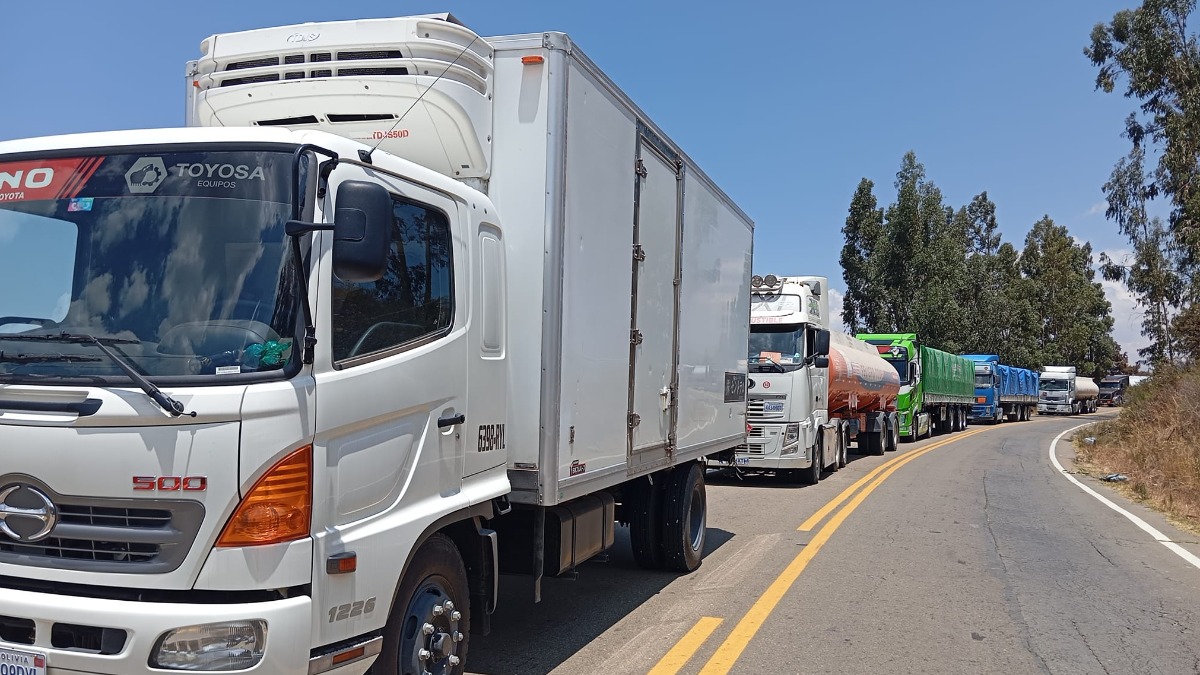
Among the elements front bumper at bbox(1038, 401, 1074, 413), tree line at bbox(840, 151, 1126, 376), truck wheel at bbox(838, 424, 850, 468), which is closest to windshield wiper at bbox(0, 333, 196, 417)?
truck wheel at bbox(838, 424, 850, 468)

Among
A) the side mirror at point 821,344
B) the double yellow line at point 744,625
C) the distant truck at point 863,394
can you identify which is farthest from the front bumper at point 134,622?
the distant truck at point 863,394

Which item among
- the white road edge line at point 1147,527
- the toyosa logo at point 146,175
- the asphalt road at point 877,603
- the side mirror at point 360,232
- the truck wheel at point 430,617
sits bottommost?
the white road edge line at point 1147,527

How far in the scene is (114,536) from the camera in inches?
127

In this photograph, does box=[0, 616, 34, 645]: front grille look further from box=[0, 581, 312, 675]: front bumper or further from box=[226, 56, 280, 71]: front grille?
box=[226, 56, 280, 71]: front grille

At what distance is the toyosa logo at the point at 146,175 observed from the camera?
3.60 m

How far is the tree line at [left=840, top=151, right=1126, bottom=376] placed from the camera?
48.2 metres

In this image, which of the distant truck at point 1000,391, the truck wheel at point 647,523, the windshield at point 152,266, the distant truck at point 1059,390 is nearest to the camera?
the windshield at point 152,266

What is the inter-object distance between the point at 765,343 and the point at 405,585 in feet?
40.8

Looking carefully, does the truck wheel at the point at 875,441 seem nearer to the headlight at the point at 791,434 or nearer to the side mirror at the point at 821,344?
the side mirror at the point at 821,344

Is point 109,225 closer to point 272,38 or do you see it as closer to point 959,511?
point 272,38

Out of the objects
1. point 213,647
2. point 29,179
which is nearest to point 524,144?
point 29,179

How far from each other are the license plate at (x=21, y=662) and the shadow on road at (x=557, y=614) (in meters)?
2.66

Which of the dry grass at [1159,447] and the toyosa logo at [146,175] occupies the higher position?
the toyosa logo at [146,175]

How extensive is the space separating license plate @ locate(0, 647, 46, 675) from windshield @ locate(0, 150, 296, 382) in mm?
982
